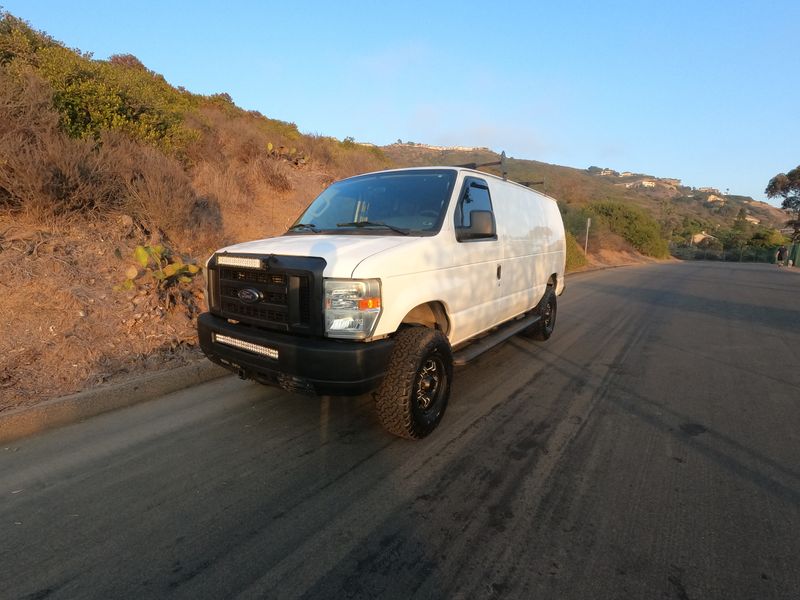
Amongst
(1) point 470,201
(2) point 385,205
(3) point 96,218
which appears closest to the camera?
(2) point 385,205

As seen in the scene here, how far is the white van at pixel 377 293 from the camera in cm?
310

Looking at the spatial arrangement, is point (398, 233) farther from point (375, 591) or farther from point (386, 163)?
point (386, 163)

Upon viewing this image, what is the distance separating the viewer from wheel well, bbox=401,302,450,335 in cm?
382

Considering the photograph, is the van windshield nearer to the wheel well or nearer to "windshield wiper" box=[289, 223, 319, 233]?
"windshield wiper" box=[289, 223, 319, 233]

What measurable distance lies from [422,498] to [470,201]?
2.76m

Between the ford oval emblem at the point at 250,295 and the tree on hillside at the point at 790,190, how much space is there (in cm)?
6024

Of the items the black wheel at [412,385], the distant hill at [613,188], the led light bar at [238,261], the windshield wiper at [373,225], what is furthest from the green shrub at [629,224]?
the led light bar at [238,261]

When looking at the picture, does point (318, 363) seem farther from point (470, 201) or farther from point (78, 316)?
point (78, 316)

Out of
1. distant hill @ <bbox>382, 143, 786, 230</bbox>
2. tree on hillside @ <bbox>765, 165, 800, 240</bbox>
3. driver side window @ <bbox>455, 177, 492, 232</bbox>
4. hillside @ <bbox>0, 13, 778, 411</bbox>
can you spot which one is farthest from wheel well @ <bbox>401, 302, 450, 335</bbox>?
tree on hillside @ <bbox>765, 165, 800, 240</bbox>

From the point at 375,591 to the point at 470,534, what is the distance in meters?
0.64

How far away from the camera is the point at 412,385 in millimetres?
3314

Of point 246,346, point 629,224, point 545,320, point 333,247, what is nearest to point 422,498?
point 246,346

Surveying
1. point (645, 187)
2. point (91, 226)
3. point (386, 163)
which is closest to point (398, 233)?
point (91, 226)

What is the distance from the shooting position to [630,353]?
244 inches
